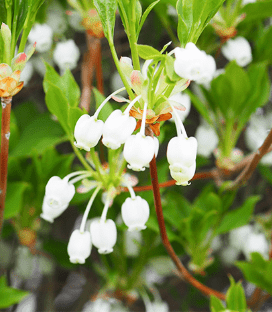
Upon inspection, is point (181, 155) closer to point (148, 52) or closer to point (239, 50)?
point (148, 52)

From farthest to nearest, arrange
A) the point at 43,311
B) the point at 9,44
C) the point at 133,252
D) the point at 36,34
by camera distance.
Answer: the point at 43,311, the point at 133,252, the point at 36,34, the point at 9,44

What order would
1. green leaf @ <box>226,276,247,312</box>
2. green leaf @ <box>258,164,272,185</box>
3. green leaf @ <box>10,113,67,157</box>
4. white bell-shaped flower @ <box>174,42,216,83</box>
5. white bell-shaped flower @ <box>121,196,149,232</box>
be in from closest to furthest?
1. white bell-shaped flower @ <box>174,42,216,83</box>
2. white bell-shaped flower @ <box>121,196,149,232</box>
3. green leaf @ <box>226,276,247,312</box>
4. green leaf @ <box>10,113,67,157</box>
5. green leaf @ <box>258,164,272,185</box>

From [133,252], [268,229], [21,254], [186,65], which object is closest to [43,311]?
[21,254]

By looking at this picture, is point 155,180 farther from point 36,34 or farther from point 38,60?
point 38,60

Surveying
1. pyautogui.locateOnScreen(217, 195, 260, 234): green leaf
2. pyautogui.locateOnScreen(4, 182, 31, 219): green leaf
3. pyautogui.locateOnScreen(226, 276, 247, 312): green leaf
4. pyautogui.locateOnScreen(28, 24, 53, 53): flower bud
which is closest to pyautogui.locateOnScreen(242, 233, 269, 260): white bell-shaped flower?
pyautogui.locateOnScreen(217, 195, 260, 234): green leaf

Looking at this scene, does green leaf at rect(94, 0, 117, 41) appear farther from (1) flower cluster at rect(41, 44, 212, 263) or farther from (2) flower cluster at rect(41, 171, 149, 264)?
(2) flower cluster at rect(41, 171, 149, 264)

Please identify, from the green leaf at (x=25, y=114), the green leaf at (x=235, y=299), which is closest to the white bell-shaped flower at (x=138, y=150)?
the green leaf at (x=235, y=299)
